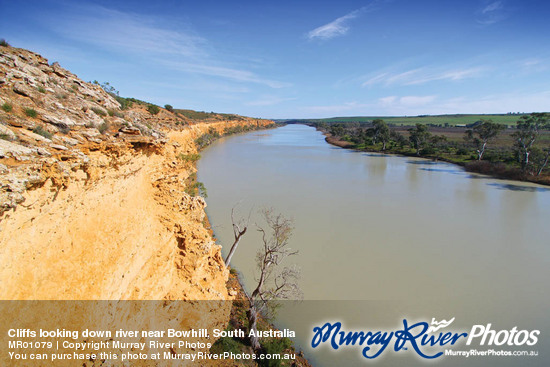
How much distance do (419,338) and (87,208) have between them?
758 centimetres

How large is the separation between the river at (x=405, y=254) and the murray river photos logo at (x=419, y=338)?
13 cm

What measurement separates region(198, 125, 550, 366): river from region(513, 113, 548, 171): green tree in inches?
176

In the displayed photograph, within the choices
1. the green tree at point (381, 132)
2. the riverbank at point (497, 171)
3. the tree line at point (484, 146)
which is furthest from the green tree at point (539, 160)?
the green tree at point (381, 132)

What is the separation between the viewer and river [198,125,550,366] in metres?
6.85

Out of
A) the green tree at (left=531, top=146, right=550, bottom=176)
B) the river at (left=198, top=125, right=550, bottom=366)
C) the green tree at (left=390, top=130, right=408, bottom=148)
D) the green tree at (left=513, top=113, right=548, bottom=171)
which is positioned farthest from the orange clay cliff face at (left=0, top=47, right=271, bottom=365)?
the green tree at (left=390, top=130, right=408, bottom=148)

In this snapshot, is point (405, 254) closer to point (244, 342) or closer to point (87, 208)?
point (244, 342)

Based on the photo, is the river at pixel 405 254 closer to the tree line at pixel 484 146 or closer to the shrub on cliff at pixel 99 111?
the tree line at pixel 484 146

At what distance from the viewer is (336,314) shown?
278 inches

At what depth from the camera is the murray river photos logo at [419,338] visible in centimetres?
619

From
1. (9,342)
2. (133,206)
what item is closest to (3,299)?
(9,342)

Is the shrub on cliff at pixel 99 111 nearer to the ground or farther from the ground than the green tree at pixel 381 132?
nearer to the ground

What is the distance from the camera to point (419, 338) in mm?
6520

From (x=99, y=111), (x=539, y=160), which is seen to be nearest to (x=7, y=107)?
(x=99, y=111)

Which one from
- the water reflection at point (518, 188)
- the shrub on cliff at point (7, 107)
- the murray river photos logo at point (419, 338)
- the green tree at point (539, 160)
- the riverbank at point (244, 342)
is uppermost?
the shrub on cliff at point (7, 107)
